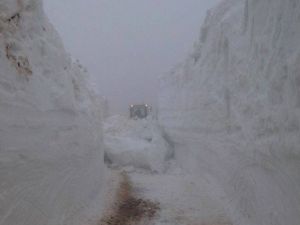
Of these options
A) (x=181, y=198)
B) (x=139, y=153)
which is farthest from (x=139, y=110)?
(x=181, y=198)

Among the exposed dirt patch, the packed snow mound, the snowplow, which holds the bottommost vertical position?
the exposed dirt patch

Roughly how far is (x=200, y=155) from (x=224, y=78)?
245 centimetres

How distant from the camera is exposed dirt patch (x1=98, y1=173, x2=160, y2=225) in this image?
5.14 metres

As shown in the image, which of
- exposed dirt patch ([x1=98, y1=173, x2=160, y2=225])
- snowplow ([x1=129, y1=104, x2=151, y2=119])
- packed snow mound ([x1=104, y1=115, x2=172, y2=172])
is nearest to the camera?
exposed dirt patch ([x1=98, y1=173, x2=160, y2=225])

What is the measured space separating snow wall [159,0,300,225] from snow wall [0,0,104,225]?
252cm

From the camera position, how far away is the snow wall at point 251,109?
10.6ft

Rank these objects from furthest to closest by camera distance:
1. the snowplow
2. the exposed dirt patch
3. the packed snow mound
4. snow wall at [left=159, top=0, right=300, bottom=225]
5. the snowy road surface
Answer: the snowplow → the packed snow mound → the snowy road surface → the exposed dirt patch → snow wall at [left=159, top=0, right=300, bottom=225]

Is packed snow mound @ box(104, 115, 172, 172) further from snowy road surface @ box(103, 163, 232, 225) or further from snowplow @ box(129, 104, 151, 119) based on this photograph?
snowplow @ box(129, 104, 151, 119)

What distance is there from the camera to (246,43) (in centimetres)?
507

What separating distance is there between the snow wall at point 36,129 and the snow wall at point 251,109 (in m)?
2.52

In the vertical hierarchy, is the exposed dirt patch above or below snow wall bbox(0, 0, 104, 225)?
below

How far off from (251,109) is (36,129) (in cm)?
281

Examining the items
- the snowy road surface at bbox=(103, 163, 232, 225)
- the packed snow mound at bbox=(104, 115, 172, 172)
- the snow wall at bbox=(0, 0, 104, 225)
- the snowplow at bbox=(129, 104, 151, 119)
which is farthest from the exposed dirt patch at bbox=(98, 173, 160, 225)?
the snowplow at bbox=(129, 104, 151, 119)

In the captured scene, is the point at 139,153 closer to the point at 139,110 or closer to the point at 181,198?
the point at 181,198
